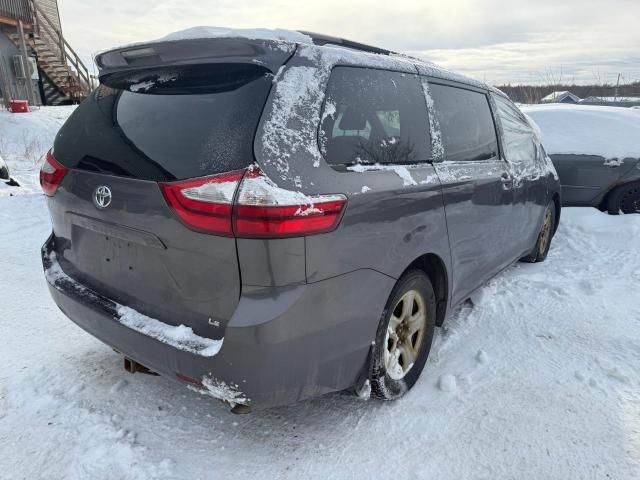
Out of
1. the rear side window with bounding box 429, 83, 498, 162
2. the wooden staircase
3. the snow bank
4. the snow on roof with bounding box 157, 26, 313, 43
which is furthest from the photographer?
the wooden staircase

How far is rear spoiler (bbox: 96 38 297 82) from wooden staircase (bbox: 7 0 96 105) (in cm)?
2029

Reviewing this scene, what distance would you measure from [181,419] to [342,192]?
145 centimetres

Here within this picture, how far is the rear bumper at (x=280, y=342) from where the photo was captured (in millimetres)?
1759

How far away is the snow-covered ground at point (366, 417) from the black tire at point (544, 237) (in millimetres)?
1239

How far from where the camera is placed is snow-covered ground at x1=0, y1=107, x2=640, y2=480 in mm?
2111

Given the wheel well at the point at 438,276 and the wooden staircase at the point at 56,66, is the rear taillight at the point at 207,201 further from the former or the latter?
the wooden staircase at the point at 56,66

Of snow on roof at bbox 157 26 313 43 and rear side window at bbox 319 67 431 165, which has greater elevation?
snow on roof at bbox 157 26 313 43

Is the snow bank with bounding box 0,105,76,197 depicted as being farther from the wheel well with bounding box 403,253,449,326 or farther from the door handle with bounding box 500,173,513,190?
the door handle with bounding box 500,173,513,190

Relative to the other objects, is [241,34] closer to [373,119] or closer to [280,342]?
[373,119]

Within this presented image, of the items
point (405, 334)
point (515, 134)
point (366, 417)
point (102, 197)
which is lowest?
point (366, 417)

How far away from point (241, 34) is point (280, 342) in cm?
126

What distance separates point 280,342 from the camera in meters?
1.78

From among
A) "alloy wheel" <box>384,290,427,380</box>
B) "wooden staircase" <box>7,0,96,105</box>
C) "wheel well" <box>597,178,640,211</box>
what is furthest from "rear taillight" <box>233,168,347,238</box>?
"wooden staircase" <box>7,0,96,105</box>

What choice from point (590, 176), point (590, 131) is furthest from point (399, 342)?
point (590, 131)
